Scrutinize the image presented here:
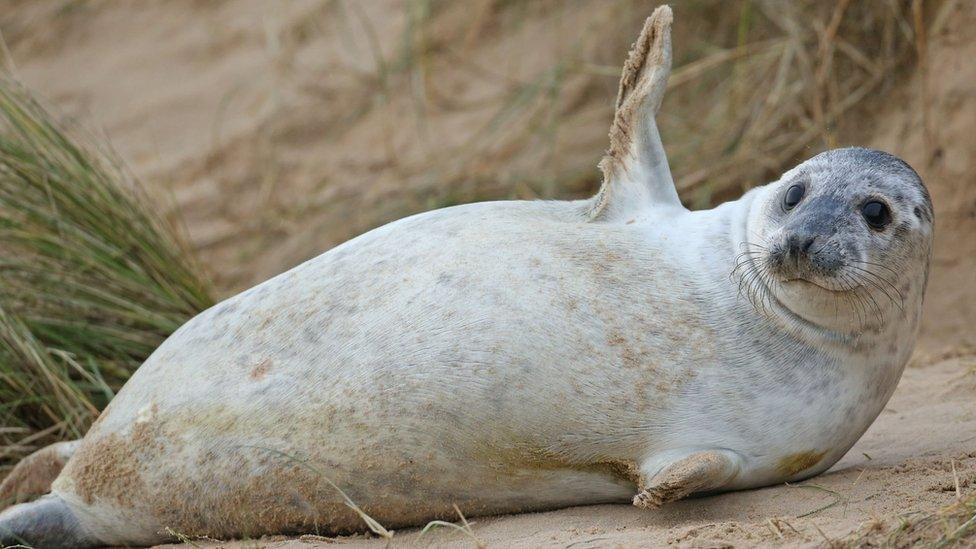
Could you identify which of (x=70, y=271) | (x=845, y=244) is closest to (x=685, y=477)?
(x=845, y=244)

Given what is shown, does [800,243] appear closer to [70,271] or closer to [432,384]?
[432,384]

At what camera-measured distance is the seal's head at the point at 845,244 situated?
275 cm

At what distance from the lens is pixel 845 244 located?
276 cm

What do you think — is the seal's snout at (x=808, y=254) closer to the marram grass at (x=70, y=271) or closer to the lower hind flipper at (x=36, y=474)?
the lower hind flipper at (x=36, y=474)

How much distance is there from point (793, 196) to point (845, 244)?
238 mm

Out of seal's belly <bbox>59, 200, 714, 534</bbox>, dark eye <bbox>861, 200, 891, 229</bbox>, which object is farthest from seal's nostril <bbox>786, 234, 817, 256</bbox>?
seal's belly <bbox>59, 200, 714, 534</bbox>

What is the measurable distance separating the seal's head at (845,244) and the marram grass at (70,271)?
7.12 feet

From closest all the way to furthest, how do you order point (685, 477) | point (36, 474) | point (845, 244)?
point (685, 477) < point (845, 244) < point (36, 474)

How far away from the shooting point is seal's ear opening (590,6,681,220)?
325 cm

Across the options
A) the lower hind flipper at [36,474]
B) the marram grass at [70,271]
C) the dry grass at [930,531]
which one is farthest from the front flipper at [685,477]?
the marram grass at [70,271]

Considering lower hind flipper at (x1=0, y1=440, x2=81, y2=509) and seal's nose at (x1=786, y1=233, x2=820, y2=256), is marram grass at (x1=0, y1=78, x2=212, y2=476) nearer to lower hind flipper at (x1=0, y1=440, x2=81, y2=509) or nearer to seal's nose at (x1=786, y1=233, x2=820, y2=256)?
lower hind flipper at (x1=0, y1=440, x2=81, y2=509)

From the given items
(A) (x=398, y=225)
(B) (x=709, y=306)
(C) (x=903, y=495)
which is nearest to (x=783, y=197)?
(B) (x=709, y=306)

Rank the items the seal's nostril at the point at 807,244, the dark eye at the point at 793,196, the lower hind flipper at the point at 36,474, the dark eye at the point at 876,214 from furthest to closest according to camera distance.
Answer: the lower hind flipper at the point at 36,474 < the dark eye at the point at 793,196 < the dark eye at the point at 876,214 < the seal's nostril at the point at 807,244

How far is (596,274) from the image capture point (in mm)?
2988
